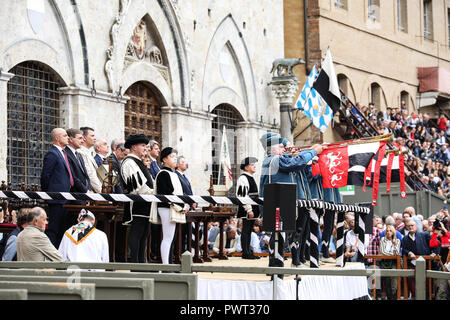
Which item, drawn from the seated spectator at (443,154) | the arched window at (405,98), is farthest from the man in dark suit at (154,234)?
the arched window at (405,98)

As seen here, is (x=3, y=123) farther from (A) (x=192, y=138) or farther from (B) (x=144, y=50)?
(A) (x=192, y=138)

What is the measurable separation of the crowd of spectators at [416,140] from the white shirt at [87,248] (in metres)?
19.2

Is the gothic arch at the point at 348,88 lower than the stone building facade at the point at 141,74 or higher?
higher

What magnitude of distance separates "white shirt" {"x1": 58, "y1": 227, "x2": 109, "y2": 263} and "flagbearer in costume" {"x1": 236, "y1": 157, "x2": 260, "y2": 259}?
4.39 m

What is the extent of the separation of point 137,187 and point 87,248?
1.46 meters

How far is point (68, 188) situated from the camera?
11289 mm

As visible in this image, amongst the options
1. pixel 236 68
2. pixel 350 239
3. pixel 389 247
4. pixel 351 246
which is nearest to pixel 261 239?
pixel 350 239

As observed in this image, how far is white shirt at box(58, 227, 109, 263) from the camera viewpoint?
1005cm

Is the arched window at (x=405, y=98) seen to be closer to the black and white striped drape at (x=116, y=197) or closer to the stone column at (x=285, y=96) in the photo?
the stone column at (x=285, y=96)

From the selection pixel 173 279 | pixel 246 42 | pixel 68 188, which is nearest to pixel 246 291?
pixel 68 188

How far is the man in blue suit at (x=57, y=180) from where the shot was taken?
11164mm

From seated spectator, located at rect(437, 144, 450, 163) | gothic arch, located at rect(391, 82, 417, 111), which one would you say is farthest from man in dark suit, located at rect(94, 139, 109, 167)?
gothic arch, located at rect(391, 82, 417, 111)

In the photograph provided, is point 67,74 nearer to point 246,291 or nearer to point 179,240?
point 179,240

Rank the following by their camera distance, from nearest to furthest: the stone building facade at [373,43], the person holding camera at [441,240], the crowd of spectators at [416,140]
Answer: the person holding camera at [441,240] < the crowd of spectators at [416,140] < the stone building facade at [373,43]
